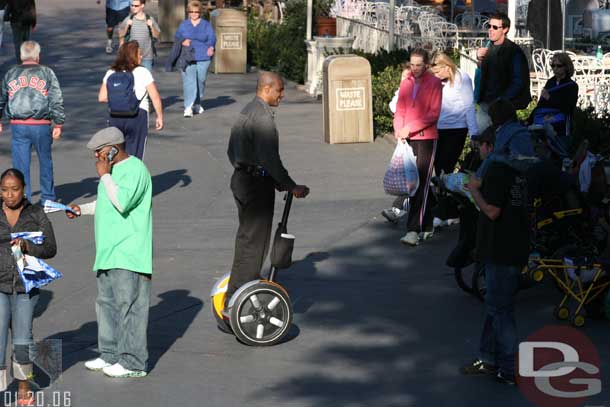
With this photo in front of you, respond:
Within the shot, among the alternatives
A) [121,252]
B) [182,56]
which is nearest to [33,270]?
[121,252]

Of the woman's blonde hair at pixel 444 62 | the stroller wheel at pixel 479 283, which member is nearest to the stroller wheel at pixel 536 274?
the stroller wheel at pixel 479 283

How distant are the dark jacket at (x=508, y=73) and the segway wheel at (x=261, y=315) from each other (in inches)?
179

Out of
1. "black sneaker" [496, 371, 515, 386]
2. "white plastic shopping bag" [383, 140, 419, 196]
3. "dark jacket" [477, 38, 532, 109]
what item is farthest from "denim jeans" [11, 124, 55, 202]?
"black sneaker" [496, 371, 515, 386]

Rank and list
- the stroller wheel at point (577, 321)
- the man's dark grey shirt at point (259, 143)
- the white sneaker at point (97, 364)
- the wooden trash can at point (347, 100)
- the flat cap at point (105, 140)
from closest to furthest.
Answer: the flat cap at point (105, 140) < the white sneaker at point (97, 364) < the man's dark grey shirt at point (259, 143) < the stroller wheel at point (577, 321) < the wooden trash can at point (347, 100)

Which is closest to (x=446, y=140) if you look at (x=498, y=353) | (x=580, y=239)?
(x=580, y=239)

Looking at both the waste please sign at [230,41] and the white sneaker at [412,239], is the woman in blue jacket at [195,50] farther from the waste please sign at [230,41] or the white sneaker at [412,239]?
the white sneaker at [412,239]

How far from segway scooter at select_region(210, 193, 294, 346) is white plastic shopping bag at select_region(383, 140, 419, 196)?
2.99 m

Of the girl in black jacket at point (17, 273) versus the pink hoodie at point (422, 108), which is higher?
the pink hoodie at point (422, 108)

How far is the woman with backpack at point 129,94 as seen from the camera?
44.1ft

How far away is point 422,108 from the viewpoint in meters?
11.7

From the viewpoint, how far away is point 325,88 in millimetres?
17234

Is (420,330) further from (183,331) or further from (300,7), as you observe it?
(300,7)

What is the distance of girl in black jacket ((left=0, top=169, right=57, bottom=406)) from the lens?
760cm

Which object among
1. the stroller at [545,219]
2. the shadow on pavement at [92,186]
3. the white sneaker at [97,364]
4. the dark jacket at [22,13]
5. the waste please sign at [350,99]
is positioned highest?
the dark jacket at [22,13]
